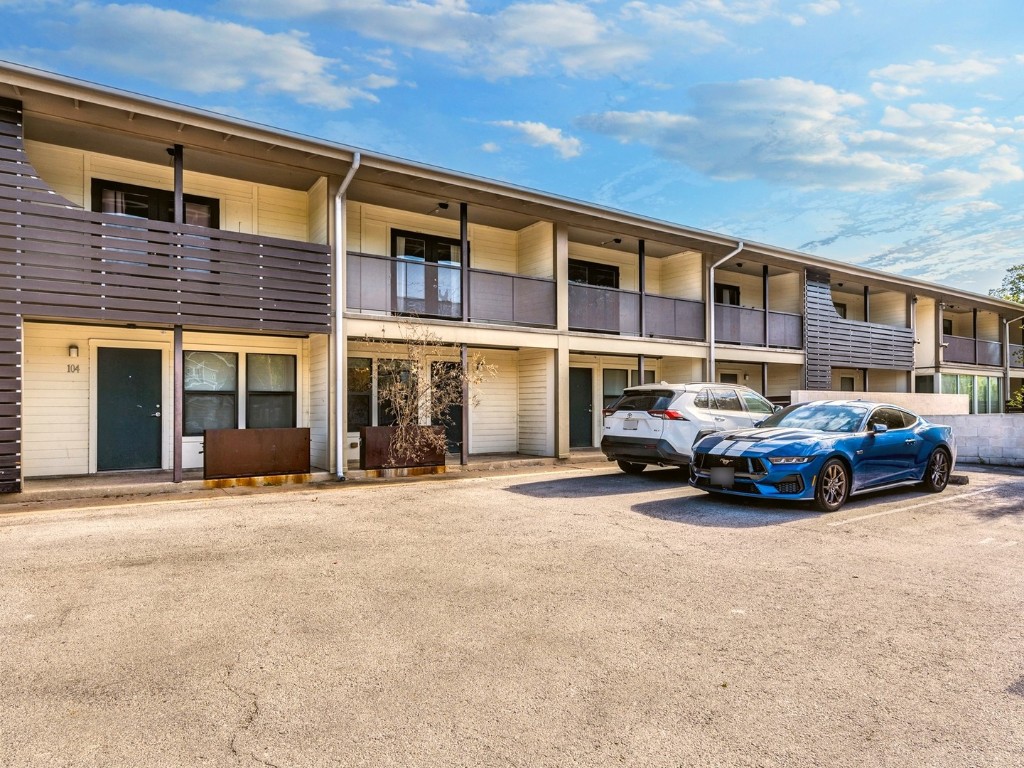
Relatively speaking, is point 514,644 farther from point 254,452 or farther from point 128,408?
point 128,408

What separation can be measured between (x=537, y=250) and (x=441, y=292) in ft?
10.9

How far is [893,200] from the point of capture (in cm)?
6631

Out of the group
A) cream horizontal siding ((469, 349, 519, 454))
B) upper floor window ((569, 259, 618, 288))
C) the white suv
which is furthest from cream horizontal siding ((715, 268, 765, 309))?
the white suv

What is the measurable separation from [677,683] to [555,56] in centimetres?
2000

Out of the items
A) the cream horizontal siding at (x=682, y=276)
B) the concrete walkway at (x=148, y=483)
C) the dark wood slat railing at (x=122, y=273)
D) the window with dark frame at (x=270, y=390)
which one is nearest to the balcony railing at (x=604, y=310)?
the cream horizontal siding at (x=682, y=276)

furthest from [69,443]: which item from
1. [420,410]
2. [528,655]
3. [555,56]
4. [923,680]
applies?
[555,56]

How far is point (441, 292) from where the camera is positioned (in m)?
12.8

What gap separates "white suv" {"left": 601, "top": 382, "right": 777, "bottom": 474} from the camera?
10055 mm

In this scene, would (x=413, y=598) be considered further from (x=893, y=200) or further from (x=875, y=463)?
(x=893, y=200)

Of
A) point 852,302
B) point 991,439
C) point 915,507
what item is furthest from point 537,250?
point 852,302

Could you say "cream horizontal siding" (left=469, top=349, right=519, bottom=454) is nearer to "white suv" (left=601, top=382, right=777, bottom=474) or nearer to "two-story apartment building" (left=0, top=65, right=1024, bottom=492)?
"two-story apartment building" (left=0, top=65, right=1024, bottom=492)

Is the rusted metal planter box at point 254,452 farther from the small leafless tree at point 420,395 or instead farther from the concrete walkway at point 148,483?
the small leafless tree at point 420,395

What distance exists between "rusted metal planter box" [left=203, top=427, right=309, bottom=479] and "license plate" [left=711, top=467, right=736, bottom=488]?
23.2ft

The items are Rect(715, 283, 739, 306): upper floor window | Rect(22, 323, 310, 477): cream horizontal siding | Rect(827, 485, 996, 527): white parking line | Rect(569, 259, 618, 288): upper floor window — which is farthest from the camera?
Rect(715, 283, 739, 306): upper floor window
